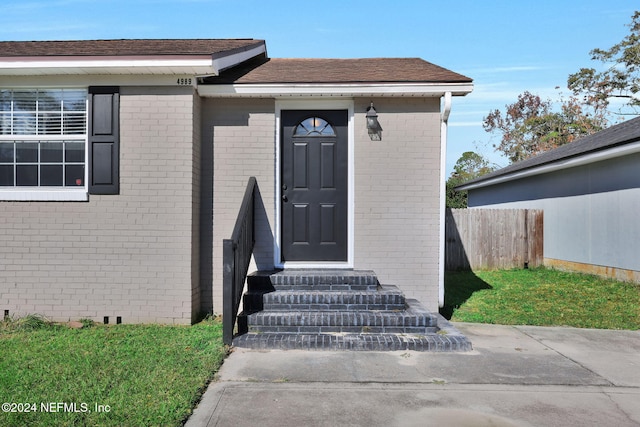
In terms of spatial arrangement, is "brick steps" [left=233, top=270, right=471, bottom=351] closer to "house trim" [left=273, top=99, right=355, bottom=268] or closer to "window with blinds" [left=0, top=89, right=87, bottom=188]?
"house trim" [left=273, top=99, right=355, bottom=268]

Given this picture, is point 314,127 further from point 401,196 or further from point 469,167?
point 469,167

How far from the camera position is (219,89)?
5.80m

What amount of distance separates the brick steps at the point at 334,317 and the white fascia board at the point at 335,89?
237cm

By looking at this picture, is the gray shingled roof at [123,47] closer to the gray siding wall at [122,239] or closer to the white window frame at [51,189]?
the white window frame at [51,189]

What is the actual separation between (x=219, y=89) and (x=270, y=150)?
1.04m

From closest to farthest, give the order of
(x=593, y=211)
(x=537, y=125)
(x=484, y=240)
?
(x=593, y=211) → (x=484, y=240) → (x=537, y=125)

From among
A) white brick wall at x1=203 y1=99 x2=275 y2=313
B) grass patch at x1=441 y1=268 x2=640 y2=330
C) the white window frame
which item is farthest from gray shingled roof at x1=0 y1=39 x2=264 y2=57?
grass patch at x1=441 y1=268 x2=640 y2=330

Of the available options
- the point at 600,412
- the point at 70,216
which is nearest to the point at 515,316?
the point at 600,412

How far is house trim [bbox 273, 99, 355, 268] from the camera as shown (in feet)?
19.8

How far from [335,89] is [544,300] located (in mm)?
4978

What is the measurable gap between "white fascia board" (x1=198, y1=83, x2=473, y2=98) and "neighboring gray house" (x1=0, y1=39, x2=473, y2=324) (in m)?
0.02

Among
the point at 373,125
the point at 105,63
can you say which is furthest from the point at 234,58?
A: the point at 373,125

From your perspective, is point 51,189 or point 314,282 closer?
point 314,282

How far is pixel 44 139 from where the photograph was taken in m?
5.64
